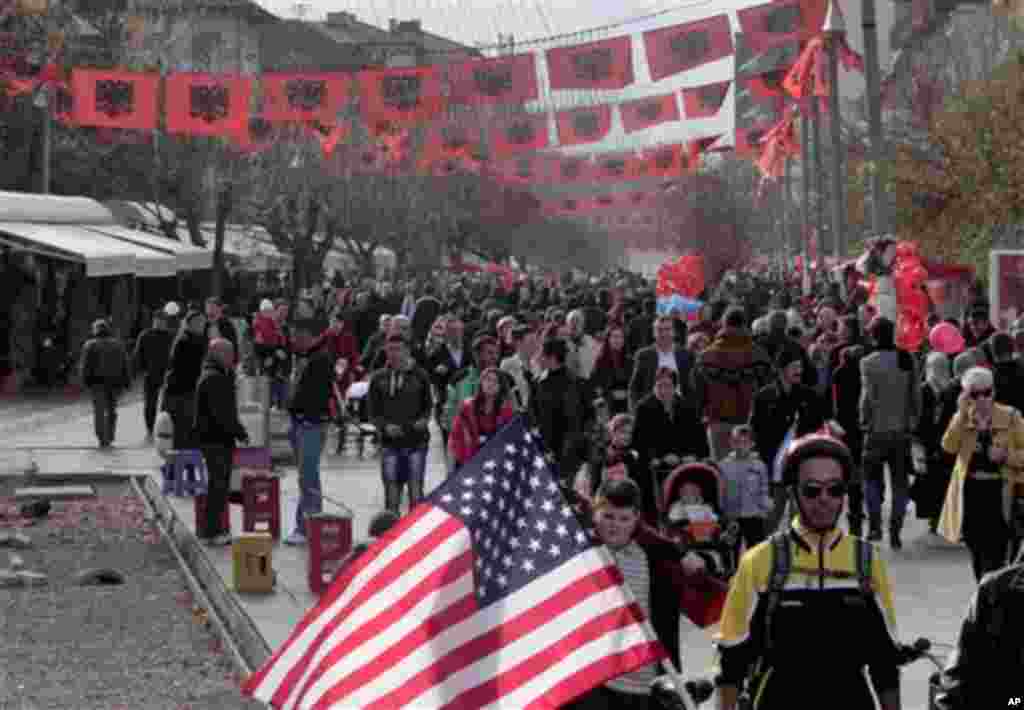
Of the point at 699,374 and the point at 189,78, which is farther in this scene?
the point at 189,78

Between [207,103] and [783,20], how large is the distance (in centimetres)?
973

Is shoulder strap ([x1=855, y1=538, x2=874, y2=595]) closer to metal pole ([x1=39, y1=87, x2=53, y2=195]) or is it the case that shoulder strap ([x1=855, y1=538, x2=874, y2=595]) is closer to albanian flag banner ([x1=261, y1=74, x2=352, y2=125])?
albanian flag banner ([x1=261, y1=74, x2=352, y2=125])

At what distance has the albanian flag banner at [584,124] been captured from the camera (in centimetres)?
4456

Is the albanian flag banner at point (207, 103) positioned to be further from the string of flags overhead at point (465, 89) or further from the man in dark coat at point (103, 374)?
the man in dark coat at point (103, 374)

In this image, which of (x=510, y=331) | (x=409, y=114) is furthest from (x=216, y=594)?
(x=409, y=114)

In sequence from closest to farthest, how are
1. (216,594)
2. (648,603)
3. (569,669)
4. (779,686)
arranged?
(569,669) → (779,686) → (648,603) → (216,594)

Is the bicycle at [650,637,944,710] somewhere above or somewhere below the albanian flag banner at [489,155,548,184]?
below

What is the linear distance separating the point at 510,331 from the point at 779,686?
1720 centimetres

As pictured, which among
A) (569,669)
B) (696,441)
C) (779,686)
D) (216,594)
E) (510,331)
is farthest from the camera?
(510,331)

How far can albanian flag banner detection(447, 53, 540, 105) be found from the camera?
39.3m

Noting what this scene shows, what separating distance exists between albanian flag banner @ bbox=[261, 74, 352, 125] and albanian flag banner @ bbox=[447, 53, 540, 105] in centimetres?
160

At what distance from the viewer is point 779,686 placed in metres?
7.55

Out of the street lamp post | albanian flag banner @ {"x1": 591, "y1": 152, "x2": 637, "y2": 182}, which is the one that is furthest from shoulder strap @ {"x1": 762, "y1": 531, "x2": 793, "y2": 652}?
albanian flag banner @ {"x1": 591, "y1": 152, "x2": 637, "y2": 182}

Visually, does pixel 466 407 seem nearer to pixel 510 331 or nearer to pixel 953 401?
pixel 953 401
